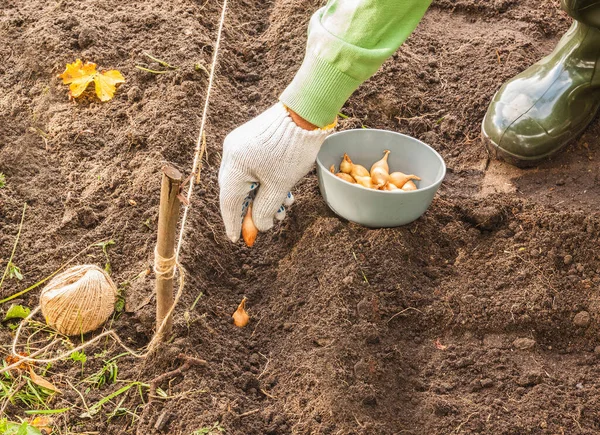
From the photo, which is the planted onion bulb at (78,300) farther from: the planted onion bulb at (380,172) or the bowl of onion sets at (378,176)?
the planted onion bulb at (380,172)

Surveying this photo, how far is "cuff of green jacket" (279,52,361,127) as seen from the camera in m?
1.79

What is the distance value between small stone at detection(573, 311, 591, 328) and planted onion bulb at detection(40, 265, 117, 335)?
132 cm

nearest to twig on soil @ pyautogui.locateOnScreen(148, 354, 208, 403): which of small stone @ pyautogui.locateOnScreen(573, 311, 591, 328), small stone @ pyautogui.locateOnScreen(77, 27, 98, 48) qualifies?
small stone @ pyautogui.locateOnScreen(573, 311, 591, 328)

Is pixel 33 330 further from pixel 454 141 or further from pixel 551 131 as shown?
pixel 551 131

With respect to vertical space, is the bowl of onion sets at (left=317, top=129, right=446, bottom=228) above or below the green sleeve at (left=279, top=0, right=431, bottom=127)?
below

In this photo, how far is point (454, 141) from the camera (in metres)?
2.75

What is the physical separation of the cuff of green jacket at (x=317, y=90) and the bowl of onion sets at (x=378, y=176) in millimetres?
312

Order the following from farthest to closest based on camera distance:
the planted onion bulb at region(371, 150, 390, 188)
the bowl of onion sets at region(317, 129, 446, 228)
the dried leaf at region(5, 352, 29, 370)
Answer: the planted onion bulb at region(371, 150, 390, 188) → the bowl of onion sets at region(317, 129, 446, 228) → the dried leaf at region(5, 352, 29, 370)

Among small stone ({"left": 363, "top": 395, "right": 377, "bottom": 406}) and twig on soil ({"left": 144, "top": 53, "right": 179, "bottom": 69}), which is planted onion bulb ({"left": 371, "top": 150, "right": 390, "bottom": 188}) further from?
twig on soil ({"left": 144, "top": 53, "right": 179, "bottom": 69})

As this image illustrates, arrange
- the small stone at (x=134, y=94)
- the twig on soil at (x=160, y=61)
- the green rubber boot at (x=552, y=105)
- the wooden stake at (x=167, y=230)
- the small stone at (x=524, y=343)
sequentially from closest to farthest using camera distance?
1. the wooden stake at (x=167, y=230)
2. the small stone at (x=524, y=343)
3. the green rubber boot at (x=552, y=105)
4. the small stone at (x=134, y=94)
5. the twig on soil at (x=160, y=61)

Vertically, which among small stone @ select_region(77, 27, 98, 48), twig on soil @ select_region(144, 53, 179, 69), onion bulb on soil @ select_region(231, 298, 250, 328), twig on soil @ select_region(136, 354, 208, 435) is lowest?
onion bulb on soil @ select_region(231, 298, 250, 328)

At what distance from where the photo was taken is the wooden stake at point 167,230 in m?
1.48

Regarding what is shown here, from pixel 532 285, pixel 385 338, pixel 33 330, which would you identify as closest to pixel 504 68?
pixel 532 285

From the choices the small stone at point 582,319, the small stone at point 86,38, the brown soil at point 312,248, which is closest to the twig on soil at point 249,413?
the brown soil at point 312,248
